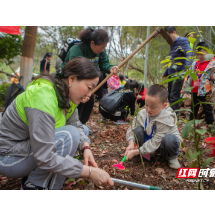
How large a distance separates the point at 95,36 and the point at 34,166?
1979mm

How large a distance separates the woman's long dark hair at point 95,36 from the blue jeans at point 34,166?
1619mm

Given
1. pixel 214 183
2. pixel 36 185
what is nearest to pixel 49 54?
pixel 36 185

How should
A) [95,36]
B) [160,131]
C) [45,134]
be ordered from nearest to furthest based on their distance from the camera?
[45,134]
[160,131]
[95,36]

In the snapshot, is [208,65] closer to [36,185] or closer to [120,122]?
[120,122]

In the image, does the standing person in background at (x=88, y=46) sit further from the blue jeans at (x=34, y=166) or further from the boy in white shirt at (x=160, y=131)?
the blue jeans at (x=34, y=166)

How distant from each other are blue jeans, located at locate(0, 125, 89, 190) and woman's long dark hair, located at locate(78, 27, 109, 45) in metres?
1.62

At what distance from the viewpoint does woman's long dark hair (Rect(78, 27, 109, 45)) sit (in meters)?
2.43

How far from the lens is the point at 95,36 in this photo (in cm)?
245

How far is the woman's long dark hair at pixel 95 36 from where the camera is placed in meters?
2.43

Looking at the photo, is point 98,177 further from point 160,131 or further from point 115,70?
point 115,70

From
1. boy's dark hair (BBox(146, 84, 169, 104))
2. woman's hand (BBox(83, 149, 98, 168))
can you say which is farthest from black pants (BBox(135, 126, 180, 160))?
woman's hand (BBox(83, 149, 98, 168))

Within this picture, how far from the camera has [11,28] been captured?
4.07m

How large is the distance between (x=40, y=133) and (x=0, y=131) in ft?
1.46

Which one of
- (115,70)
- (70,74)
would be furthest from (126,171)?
(115,70)
